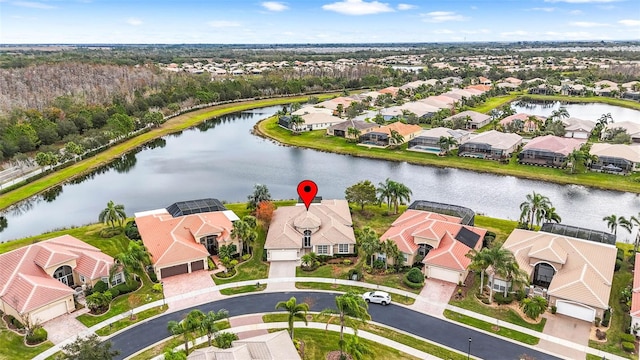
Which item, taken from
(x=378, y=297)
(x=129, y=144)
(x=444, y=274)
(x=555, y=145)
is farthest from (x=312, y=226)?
(x=129, y=144)

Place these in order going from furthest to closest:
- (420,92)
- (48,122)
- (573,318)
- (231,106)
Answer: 1. (420,92)
2. (231,106)
3. (48,122)
4. (573,318)

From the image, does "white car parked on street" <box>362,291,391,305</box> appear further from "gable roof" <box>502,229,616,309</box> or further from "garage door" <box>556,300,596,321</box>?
"garage door" <box>556,300,596,321</box>

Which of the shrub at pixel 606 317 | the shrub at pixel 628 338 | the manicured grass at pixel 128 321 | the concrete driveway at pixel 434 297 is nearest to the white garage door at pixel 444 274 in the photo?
the concrete driveway at pixel 434 297

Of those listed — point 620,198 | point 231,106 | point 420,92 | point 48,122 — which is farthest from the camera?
point 420,92

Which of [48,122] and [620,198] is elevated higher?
[48,122]

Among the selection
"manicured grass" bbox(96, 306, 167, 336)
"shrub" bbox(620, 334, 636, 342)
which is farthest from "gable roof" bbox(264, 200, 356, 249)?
"shrub" bbox(620, 334, 636, 342)

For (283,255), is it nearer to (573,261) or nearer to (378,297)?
(378,297)

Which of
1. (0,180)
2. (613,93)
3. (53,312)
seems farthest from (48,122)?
(613,93)

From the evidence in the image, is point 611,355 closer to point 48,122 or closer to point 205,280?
point 205,280
